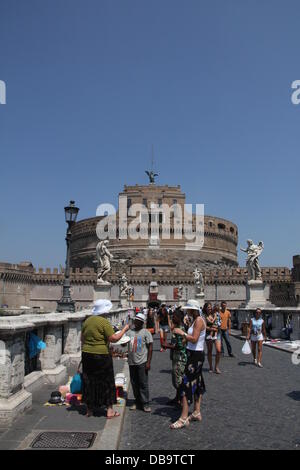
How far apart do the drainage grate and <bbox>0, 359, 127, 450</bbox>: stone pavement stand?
6cm

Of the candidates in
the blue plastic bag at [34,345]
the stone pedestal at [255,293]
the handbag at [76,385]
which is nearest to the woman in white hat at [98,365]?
the handbag at [76,385]

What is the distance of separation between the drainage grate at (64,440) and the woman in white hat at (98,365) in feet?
2.50

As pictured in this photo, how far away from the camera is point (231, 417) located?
5391 millimetres

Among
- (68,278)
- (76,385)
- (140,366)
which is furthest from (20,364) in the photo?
(68,278)

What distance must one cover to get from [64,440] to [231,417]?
2148 millimetres

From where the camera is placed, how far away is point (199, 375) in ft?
17.5

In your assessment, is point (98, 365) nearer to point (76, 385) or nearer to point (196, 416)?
point (76, 385)

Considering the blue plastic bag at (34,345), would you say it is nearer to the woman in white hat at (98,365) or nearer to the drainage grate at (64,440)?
the woman in white hat at (98,365)

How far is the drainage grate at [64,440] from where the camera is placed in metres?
4.08

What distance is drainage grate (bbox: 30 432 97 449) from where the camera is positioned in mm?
4076

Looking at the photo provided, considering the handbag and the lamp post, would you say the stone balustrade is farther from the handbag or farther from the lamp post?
the lamp post
